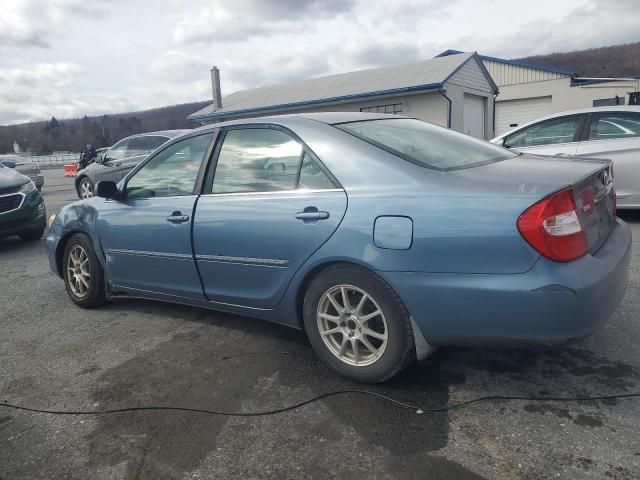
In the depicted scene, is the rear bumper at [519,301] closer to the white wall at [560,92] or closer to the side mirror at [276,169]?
the side mirror at [276,169]

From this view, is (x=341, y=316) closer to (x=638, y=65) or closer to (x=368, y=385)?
(x=368, y=385)

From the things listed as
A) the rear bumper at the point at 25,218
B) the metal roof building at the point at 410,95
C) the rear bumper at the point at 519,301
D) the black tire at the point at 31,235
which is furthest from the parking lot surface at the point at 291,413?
the metal roof building at the point at 410,95

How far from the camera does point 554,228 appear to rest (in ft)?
7.65

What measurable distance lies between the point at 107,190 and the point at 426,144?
2.42m

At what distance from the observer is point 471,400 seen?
2672mm

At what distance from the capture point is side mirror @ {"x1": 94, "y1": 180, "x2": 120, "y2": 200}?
4.00 m

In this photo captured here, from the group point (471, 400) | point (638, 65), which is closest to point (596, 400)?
point (471, 400)

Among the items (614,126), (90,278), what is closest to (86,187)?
(90,278)

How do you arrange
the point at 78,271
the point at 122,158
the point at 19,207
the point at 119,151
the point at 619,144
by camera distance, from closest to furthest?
the point at 78,271, the point at 619,144, the point at 19,207, the point at 122,158, the point at 119,151

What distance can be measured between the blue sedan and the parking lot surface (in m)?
0.29

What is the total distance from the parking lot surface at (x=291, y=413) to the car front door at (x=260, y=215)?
497 millimetres

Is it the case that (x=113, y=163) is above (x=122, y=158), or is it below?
below

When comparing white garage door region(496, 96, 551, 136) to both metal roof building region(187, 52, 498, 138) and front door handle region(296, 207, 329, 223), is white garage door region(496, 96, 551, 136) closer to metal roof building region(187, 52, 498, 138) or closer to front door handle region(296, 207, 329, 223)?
metal roof building region(187, 52, 498, 138)

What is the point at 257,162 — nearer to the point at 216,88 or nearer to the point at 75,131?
the point at 216,88
